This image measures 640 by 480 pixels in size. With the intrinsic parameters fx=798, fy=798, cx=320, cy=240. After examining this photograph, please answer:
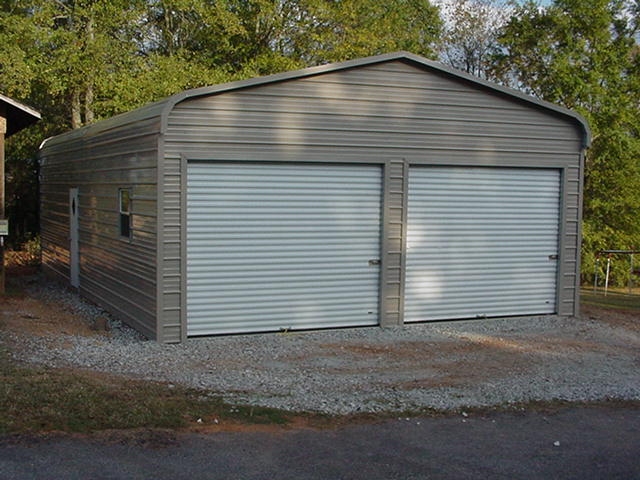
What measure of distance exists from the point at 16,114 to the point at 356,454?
10.7 m

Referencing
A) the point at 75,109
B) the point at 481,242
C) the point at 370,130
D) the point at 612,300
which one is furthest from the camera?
the point at 75,109

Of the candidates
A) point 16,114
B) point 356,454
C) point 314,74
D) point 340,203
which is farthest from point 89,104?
point 356,454

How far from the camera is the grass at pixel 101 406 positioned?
6203mm

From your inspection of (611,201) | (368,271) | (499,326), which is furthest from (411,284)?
(611,201)

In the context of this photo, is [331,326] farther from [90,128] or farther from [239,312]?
[90,128]

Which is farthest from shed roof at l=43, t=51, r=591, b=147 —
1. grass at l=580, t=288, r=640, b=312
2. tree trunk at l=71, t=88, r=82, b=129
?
tree trunk at l=71, t=88, r=82, b=129

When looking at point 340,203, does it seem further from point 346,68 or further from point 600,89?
point 600,89

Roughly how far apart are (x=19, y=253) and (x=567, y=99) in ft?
52.4

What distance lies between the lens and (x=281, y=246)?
10.9 metres

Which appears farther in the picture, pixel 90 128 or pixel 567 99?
pixel 567 99

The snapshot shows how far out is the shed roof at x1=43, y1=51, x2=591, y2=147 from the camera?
9.90 m

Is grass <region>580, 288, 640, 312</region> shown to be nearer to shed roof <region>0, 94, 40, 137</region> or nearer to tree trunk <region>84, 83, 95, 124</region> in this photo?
shed roof <region>0, 94, 40, 137</region>

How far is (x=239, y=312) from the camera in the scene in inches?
419

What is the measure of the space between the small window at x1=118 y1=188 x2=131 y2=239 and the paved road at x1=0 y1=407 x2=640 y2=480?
588 centimetres
